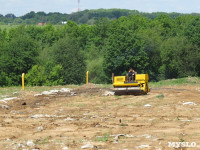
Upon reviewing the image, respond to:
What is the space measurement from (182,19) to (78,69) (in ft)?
178

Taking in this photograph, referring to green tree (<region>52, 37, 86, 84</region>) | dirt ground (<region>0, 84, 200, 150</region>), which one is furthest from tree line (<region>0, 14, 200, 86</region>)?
dirt ground (<region>0, 84, 200, 150</region>)

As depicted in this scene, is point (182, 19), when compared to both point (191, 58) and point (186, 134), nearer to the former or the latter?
point (191, 58)

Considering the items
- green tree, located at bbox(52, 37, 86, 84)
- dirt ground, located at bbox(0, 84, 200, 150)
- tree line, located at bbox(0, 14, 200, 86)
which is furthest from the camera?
green tree, located at bbox(52, 37, 86, 84)

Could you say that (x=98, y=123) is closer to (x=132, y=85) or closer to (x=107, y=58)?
(x=132, y=85)

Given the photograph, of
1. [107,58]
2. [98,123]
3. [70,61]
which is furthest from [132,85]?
[107,58]

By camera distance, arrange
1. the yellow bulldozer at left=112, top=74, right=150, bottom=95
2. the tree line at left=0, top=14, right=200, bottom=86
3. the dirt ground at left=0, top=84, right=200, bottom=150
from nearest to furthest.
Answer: the dirt ground at left=0, top=84, right=200, bottom=150 < the yellow bulldozer at left=112, top=74, right=150, bottom=95 < the tree line at left=0, top=14, right=200, bottom=86

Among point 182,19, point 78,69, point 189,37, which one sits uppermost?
point 182,19

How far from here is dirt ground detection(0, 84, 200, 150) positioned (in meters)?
9.56

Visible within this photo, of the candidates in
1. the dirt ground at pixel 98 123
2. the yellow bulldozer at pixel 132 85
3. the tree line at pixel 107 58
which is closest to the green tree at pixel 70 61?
the tree line at pixel 107 58

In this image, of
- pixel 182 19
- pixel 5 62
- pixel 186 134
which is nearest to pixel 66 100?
pixel 186 134

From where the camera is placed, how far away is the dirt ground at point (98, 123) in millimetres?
9562

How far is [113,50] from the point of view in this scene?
7100cm

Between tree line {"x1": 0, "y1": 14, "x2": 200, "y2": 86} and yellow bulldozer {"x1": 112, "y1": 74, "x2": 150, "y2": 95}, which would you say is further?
tree line {"x1": 0, "y1": 14, "x2": 200, "y2": 86}

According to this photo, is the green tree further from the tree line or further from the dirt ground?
the dirt ground
